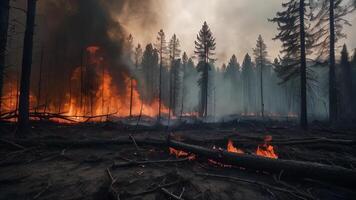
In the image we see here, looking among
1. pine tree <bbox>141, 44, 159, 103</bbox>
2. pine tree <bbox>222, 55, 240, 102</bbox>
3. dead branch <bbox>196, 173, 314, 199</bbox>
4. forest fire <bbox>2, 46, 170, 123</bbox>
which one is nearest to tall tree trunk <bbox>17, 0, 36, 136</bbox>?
dead branch <bbox>196, 173, 314, 199</bbox>

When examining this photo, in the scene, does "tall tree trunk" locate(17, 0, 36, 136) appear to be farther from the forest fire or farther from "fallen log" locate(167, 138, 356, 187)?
the forest fire

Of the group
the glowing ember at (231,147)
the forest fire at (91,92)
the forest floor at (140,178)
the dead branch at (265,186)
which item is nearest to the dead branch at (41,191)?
the forest floor at (140,178)

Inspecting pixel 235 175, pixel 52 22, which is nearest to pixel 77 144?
pixel 235 175

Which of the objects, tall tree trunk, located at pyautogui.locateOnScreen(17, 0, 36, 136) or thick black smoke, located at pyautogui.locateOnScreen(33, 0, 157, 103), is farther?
thick black smoke, located at pyautogui.locateOnScreen(33, 0, 157, 103)

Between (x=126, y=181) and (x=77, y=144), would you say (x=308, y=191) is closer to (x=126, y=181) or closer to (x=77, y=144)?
(x=126, y=181)

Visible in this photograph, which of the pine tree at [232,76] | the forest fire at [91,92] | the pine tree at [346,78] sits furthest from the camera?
the pine tree at [232,76]

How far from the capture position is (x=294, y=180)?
5.09 meters

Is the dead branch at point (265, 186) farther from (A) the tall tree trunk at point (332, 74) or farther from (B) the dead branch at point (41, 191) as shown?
(A) the tall tree trunk at point (332, 74)

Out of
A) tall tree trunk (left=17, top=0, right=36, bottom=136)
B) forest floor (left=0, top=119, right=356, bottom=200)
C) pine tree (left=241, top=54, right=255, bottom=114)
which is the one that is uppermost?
pine tree (left=241, top=54, right=255, bottom=114)

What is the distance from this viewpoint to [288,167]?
5.03m

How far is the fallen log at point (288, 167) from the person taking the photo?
4352 mm

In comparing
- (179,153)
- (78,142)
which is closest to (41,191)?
(78,142)

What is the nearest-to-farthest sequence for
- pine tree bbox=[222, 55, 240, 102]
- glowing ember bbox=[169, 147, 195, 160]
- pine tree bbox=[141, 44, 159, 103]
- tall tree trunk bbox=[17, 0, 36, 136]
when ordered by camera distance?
glowing ember bbox=[169, 147, 195, 160]
tall tree trunk bbox=[17, 0, 36, 136]
pine tree bbox=[141, 44, 159, 103]
pine tree bbox=[222, 55, 240, 102]

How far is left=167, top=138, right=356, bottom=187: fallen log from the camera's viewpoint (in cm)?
435
